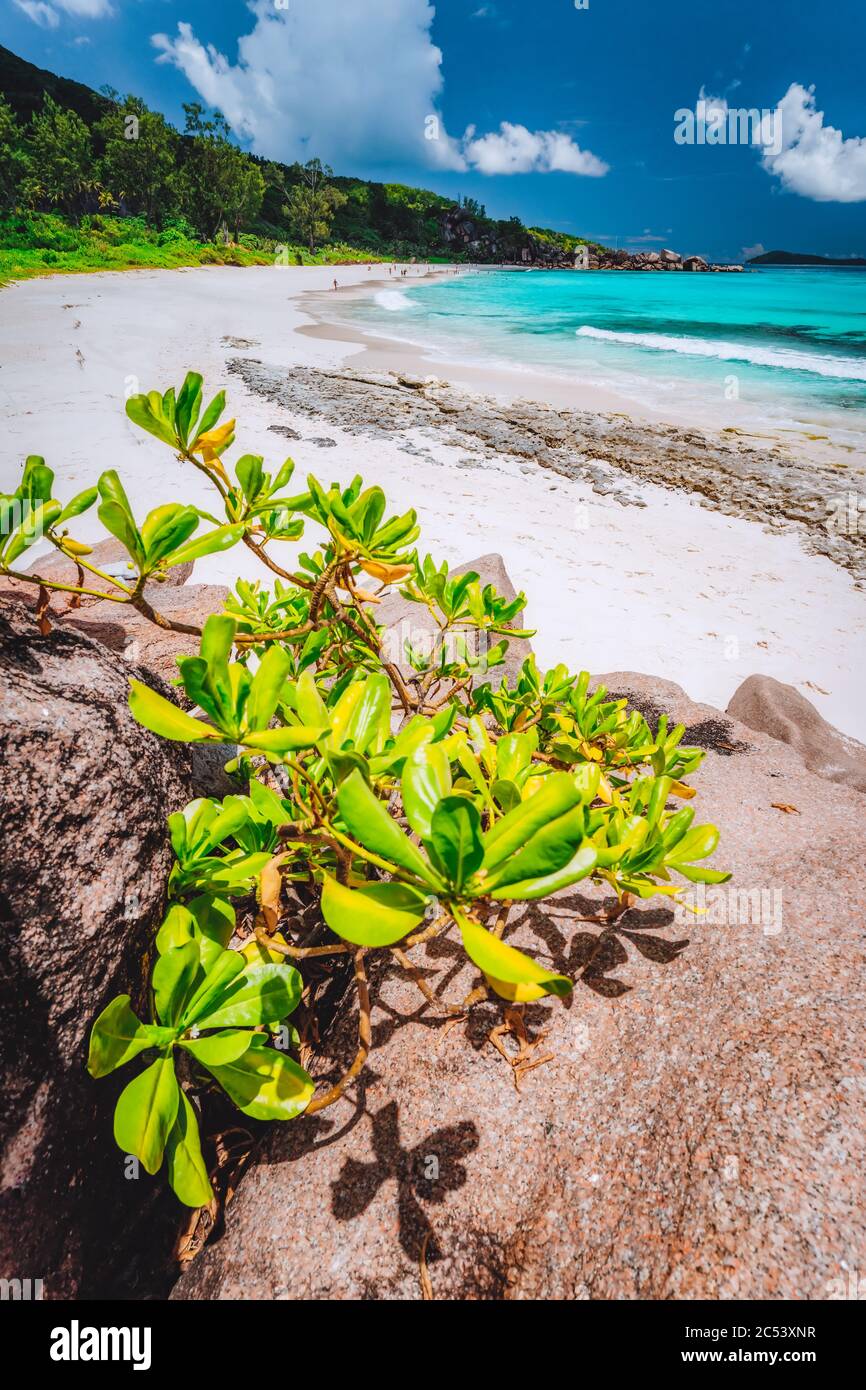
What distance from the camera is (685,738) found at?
2340 millimetres

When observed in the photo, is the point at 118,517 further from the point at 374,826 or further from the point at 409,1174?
the point at 409,1174

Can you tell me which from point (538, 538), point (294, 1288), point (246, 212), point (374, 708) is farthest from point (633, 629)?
point (246, 212)

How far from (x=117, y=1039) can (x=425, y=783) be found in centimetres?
50

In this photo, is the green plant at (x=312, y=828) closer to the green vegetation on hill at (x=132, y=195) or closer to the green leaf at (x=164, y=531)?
the green leaf at (x=164, y=531)

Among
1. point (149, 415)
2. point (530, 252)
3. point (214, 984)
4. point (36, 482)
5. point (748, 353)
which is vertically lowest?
point (214, 984)

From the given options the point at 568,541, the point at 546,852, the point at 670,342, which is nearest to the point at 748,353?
the point at 670,342

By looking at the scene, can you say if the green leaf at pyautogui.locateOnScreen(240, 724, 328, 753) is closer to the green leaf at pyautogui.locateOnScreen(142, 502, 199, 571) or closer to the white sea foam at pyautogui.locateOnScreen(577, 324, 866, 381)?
the green leaf at pyautogui.locateOnScreen(142, 502, 199, 571)

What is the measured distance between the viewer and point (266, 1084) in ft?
2.51

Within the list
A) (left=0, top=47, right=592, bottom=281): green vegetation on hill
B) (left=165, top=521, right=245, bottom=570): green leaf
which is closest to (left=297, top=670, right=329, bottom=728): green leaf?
(left=165, top=521, right=245, bottom=570): green leaf

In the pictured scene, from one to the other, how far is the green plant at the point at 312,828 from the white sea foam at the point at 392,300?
87.3 ft

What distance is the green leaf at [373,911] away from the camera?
0.58 m

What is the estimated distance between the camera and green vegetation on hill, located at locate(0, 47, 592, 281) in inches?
1126

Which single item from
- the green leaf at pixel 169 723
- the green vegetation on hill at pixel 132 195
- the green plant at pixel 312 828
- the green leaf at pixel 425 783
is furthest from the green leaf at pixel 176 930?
the green vegetation on hill at pixel 132 195
